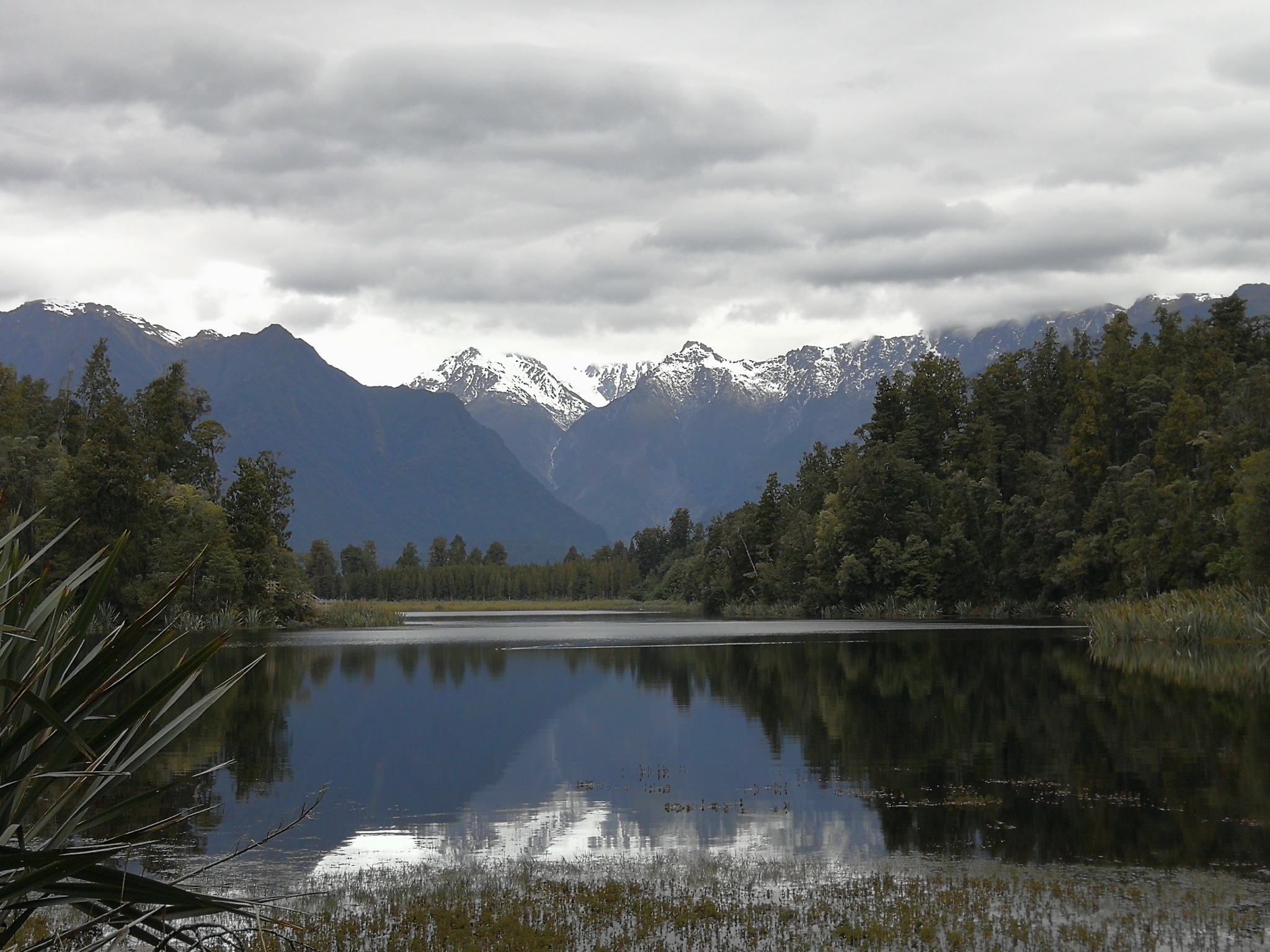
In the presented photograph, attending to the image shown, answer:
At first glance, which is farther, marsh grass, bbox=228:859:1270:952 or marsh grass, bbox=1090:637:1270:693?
marsh grass, bbox=1090:637:1270:693

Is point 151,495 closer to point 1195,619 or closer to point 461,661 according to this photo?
point 461,661

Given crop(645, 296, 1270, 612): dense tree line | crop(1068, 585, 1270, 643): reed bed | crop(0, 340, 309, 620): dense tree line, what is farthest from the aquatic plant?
crop(0, 340, 309, 620): dense tree line

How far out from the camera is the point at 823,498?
129m

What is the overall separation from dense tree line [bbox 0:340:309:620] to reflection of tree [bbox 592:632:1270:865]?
43.4m

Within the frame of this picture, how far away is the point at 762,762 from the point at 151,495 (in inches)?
2743

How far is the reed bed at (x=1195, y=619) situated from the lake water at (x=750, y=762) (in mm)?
2780

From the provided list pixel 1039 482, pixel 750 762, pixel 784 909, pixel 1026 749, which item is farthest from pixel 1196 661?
pixel 1039 482

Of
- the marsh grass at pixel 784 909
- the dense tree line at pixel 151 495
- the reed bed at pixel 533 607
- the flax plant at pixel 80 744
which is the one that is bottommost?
the reed bed at pixel 533 607

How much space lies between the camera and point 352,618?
103625 mm

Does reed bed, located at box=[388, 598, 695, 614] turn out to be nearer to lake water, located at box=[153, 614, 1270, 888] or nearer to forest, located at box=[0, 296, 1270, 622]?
forest, located at box=[0, 296, 1270, 622]

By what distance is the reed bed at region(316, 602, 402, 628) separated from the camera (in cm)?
10238

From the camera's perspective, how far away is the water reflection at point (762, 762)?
1822 centimetres

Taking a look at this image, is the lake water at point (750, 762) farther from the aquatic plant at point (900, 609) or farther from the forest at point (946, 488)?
the aquatic plant at point (900, 609)

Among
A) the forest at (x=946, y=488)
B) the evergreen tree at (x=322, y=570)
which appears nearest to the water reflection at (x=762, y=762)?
the forest at (x=946, y=488)
